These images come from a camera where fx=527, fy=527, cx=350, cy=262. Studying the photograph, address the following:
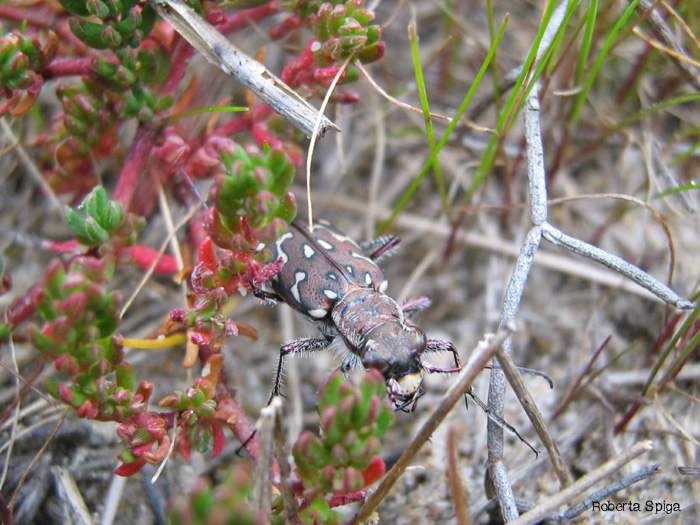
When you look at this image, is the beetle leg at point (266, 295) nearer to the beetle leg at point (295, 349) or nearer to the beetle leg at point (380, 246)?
the beetle leg at point (295, 349)

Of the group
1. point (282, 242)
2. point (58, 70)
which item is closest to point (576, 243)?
point (282, 242)

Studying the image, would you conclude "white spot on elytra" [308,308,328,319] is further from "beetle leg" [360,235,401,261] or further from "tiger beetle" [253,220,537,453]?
"beetle leg" [360,235,401,261]

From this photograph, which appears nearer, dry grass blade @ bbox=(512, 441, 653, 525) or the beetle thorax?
dry grass blade @ bbox=(512, 441, 653, 525)

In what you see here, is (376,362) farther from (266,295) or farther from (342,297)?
(266,295)

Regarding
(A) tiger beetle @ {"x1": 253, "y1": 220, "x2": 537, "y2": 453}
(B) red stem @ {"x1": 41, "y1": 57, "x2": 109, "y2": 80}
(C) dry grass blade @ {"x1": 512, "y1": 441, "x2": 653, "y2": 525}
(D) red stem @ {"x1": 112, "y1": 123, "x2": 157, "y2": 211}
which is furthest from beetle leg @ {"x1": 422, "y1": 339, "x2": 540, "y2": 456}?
(B) red stem @ {"x1": 41, "y1": 57, "x2": 109, "y2": 80}

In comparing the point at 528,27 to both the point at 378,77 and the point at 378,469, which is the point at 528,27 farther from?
the point at 378,469
